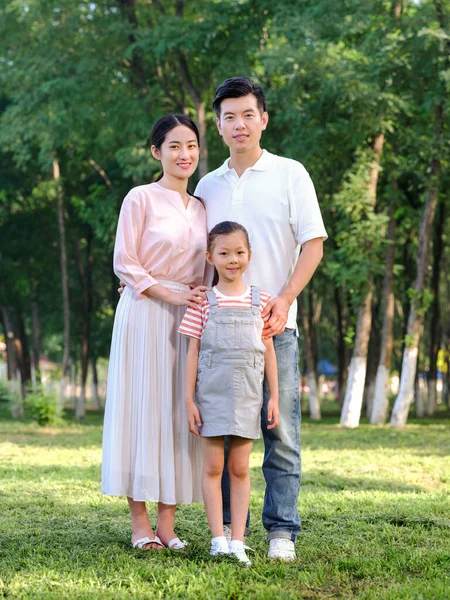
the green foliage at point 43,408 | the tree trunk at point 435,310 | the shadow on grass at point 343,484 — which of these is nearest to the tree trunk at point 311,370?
the tree trunk at point 435,310

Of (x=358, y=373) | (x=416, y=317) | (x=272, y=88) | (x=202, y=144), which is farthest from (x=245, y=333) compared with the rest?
(x=272, y=88)

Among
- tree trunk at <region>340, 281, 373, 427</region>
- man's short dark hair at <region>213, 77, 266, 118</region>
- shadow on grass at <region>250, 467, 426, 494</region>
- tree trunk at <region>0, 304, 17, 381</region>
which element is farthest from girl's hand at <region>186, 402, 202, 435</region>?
tree trunk at <region>0, 304, 17, 381</region>

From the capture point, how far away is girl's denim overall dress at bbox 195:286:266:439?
5.13 metres

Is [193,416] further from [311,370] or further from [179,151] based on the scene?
[311,370]

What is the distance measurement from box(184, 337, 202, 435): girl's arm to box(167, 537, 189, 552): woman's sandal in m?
0.76

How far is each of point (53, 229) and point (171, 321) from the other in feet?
83.1

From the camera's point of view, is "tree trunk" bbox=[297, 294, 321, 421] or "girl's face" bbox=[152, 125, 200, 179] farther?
"tree trunk" bbox=[297, 294, 321, 421]

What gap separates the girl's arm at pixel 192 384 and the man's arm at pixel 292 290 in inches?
15.1

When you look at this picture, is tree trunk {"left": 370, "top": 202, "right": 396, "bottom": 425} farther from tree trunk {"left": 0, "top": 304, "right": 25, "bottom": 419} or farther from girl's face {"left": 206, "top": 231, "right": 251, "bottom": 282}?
girl's face {"left": 206, "top": 231, "right": 251, "bottom": 282}

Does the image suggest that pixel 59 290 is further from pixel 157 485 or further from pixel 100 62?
pixel 157 485

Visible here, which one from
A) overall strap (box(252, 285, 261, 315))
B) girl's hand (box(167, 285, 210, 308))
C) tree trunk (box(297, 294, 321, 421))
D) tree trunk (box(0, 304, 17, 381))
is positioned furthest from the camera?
tree trunk (box(0, 304, 17, 381))

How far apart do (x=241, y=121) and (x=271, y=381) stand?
1442mm

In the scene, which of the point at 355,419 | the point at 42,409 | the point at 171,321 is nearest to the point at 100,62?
the point at 42,409

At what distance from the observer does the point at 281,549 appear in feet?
17.4
